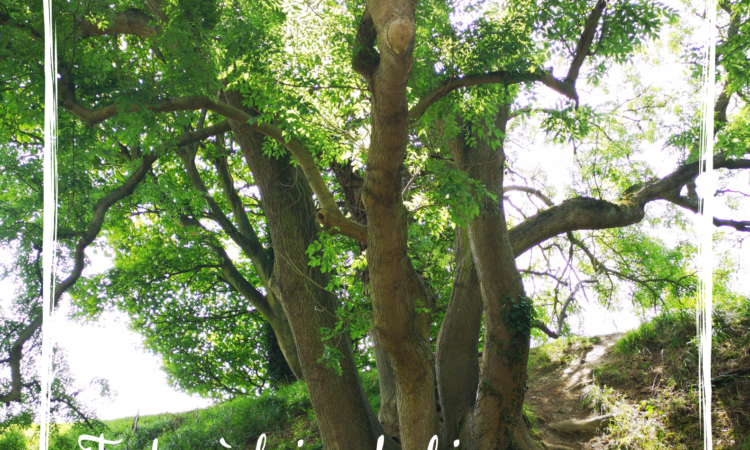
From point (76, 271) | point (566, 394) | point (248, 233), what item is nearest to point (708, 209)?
point (566, 394)

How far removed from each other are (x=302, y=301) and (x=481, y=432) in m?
2.70

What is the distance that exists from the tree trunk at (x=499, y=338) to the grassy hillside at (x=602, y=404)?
4.85ft

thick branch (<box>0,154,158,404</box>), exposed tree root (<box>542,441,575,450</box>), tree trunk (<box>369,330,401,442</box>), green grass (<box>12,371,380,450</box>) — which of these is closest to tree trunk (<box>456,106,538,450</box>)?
exposed tree root (<box>542,441,575,450</box>)

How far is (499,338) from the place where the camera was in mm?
6480

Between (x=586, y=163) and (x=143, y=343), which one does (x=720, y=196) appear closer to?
(x=586, y=163)

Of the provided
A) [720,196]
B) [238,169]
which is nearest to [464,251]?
[720,196]

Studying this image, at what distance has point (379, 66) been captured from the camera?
4035mm

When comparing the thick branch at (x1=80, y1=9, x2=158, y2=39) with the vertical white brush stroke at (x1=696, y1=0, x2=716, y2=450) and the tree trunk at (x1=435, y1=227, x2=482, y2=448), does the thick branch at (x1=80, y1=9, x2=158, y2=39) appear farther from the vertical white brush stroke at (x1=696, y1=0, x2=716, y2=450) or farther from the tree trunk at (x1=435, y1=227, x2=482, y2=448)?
the vertical white brush stroke at (x1=696, y1=0, x2=716, y2=450)

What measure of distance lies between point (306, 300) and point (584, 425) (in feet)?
14.9

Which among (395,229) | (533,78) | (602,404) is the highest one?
(533,78)

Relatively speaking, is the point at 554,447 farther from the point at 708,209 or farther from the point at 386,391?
the point at 708,209

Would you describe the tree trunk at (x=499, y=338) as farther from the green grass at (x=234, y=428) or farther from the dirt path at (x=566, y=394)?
the green grass at (x=234, y=428)

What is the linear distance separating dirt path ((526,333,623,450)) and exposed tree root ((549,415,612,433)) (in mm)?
61

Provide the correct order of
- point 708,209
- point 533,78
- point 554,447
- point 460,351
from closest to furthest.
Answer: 1. point 708,209
2. point 533,78
3. point 460,351
4. point 554,447
